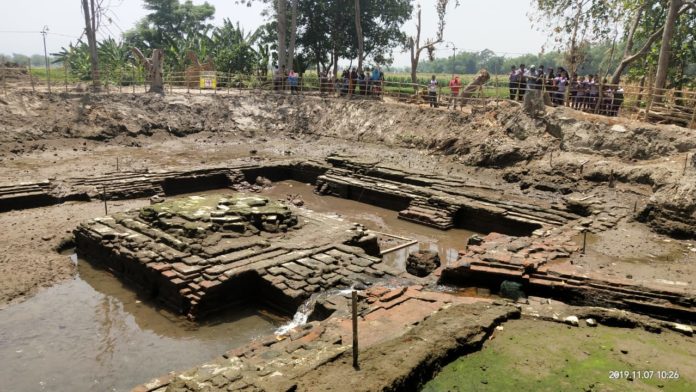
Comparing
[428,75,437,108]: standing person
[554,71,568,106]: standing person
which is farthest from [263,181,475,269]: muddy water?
[554,71,568,106]: standing person

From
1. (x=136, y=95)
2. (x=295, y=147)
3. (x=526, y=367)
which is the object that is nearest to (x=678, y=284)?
(x=526, y=367)

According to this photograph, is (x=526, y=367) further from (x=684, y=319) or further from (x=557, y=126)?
(x=557, y=126)

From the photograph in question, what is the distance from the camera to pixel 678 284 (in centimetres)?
674

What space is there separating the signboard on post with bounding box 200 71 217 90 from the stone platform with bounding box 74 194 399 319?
15.6m

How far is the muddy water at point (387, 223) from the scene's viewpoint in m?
10.4

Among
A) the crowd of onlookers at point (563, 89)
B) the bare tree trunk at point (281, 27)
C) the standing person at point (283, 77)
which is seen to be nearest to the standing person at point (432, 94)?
the crowd of onlookers at point (563, 89)

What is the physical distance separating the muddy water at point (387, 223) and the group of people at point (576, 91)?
666 centimetres

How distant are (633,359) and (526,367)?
1.11m

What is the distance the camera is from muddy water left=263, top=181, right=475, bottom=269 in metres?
10.4

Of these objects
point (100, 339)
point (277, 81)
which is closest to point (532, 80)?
point (277, 81)

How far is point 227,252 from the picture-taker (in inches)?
323

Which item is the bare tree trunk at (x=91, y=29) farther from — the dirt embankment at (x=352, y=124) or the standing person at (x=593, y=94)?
the standing person at (x=593, y=94)

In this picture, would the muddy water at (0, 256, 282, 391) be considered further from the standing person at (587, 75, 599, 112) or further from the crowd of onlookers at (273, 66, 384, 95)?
the crowd of onlookers at (273, 66, 384, 95)

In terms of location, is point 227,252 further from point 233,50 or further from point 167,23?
point 167,23
